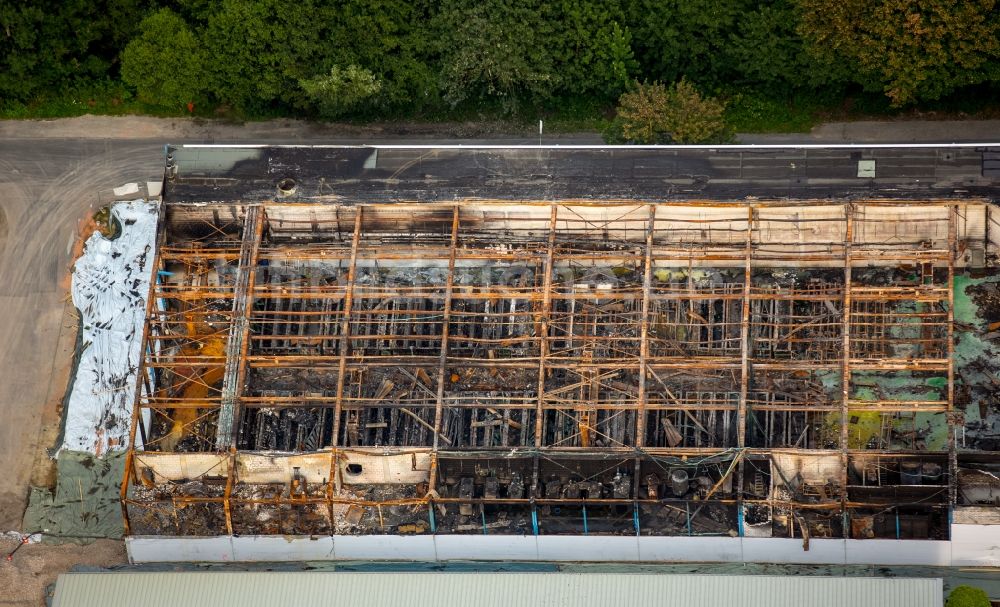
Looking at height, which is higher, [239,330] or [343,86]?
[343,86]

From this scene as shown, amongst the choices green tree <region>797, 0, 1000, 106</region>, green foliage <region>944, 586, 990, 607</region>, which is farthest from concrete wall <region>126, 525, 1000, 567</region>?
green tree <region>797, 0, 1000, 106</region>

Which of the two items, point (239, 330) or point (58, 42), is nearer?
point (239, 330)

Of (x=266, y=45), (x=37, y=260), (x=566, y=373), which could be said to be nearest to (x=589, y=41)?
(x=266, y=45)

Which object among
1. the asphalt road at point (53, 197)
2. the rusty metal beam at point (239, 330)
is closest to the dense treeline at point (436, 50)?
the asphalt road at point (53, 197)

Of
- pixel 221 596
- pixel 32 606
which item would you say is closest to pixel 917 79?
pixel 221 596

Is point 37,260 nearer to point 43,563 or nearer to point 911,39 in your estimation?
point 43,563

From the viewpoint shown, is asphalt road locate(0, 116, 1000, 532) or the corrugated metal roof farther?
asphalt road locate(0, 116, 1000, 532)

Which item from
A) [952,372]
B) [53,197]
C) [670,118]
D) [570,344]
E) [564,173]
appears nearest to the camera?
[952,372]

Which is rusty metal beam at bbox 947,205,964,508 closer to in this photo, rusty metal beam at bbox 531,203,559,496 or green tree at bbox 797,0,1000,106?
green tree at bbox 797,0,1000,106

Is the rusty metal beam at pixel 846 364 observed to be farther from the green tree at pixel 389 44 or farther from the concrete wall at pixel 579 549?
the green tree at pixel 389 44
